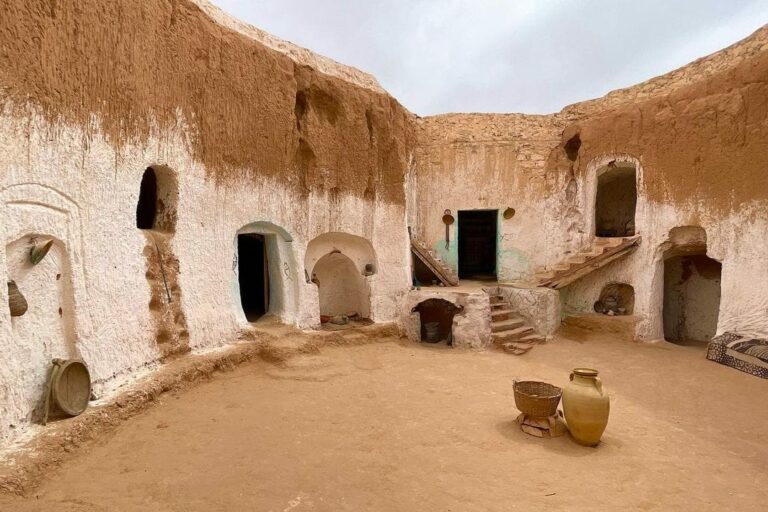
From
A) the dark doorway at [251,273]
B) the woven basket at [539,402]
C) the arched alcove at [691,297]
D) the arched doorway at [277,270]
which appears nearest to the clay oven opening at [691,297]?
the arched alcove at [691,297]

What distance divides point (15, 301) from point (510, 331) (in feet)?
29.0

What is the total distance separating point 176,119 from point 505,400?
21.2ft

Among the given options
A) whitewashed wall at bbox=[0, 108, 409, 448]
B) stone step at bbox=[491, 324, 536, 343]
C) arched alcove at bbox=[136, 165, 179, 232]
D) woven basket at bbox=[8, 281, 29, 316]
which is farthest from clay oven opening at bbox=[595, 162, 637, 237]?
woven basket at bbox=[8, 281, 29, 316]

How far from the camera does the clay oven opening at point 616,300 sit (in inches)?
458

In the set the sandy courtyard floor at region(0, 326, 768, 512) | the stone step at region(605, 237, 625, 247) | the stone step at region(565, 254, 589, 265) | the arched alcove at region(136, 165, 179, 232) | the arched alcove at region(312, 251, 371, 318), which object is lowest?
the sandy courtyard floor at region(0, 326, 768, 512)

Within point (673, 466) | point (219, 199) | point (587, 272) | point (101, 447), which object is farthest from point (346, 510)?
point (587, 272)

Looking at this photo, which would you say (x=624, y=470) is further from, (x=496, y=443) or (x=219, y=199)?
(x=219, y=199)

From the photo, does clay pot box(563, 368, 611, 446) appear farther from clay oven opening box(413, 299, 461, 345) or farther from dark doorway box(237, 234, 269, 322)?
dark doorway box(237, 234, 269, 322)

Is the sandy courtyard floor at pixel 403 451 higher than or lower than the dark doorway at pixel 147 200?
lower

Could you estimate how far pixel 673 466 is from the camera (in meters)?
4.71

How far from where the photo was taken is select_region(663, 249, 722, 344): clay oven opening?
1233 centimetres

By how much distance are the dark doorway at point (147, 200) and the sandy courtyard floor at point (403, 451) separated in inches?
118

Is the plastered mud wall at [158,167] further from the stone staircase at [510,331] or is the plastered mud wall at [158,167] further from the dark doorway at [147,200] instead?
the stone staircase at [510,331]

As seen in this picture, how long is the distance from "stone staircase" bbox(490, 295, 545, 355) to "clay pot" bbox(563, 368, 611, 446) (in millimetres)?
4491
